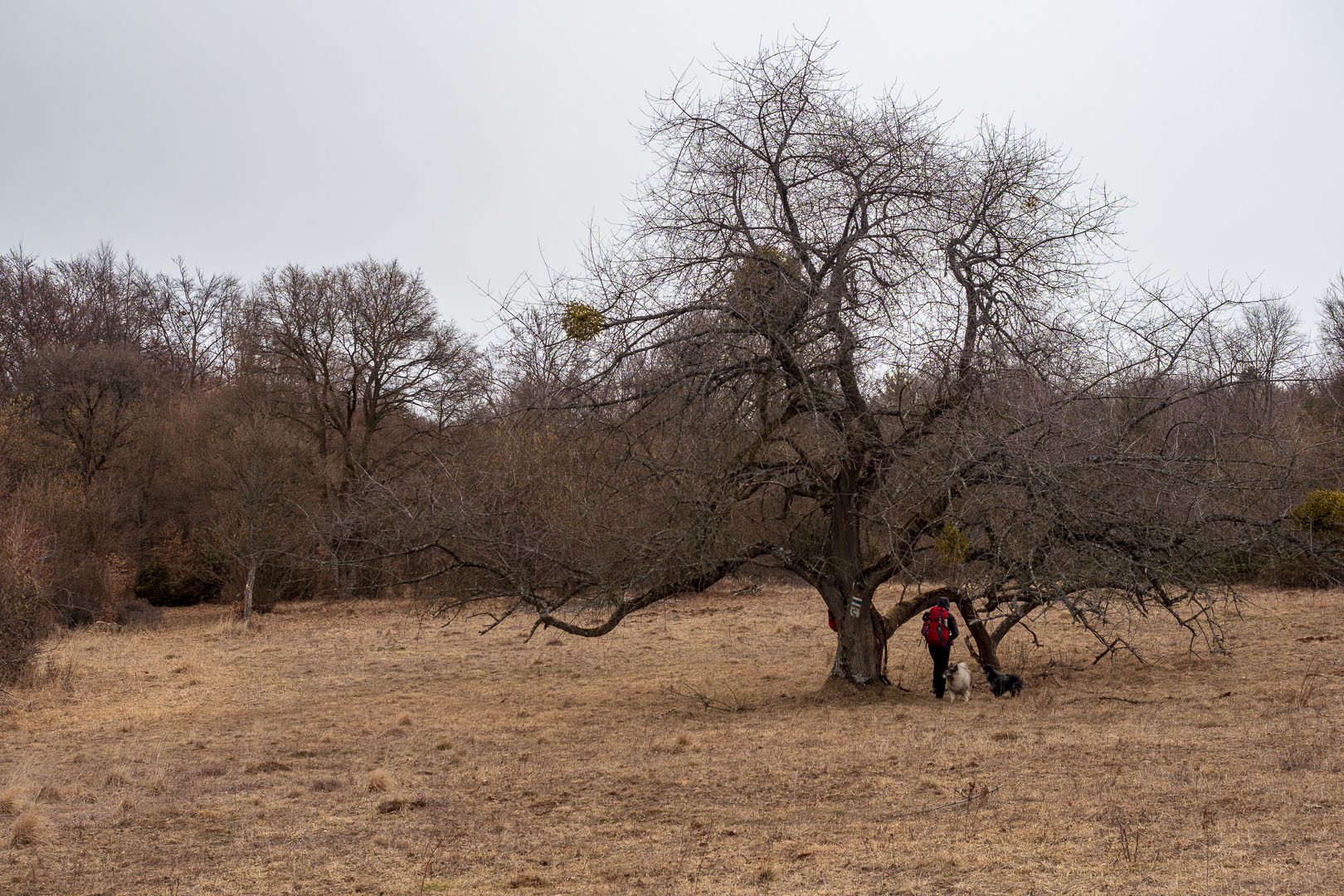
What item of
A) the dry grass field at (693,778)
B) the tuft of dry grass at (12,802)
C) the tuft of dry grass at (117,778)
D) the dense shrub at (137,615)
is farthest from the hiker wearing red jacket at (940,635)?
the dense shrub at (137,615)

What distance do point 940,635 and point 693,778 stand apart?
4.55 m

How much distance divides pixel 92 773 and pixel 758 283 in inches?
334

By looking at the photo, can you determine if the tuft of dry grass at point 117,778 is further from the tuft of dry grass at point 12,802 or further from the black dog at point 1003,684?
the black dog at point 1003,684

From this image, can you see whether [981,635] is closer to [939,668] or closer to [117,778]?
[939,668]

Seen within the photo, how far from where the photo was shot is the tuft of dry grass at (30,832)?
768cm

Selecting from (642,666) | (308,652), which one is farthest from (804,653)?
(308,652)

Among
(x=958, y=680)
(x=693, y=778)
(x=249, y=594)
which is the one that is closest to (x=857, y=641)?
(x=958, y=680)

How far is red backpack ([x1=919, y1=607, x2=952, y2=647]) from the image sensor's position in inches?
495

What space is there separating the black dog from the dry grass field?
0.39 m

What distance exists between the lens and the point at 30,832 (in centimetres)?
776

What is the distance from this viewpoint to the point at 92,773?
10.4m

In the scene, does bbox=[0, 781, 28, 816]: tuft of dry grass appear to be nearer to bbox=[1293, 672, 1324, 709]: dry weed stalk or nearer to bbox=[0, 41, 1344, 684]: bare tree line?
bbox=[0, 41, 1344, 684]: bare tree line

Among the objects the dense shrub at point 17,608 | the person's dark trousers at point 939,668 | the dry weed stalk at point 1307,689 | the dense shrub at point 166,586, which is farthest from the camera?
the dense shrub at point 166,586

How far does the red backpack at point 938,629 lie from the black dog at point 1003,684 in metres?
0.85
